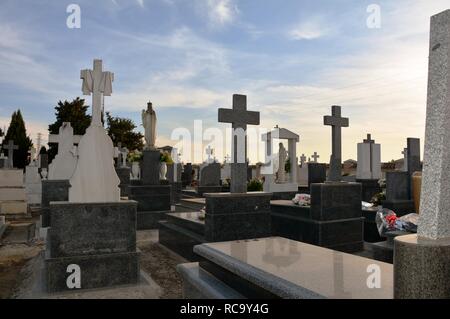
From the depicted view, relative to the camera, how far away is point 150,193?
1072 cm

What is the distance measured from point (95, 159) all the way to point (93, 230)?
3.38ft

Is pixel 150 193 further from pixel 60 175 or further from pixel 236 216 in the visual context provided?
pixel 236 216

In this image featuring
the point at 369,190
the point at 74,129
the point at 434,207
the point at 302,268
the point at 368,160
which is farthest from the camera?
the point at 74,129

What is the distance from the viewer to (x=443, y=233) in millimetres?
2039

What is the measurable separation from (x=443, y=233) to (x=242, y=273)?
4.72 feet

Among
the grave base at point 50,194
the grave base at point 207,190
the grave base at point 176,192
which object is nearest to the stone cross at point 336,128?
the grave base at point 50,194

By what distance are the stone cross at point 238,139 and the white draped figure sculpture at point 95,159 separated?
2126mm

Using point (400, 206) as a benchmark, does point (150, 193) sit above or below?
above

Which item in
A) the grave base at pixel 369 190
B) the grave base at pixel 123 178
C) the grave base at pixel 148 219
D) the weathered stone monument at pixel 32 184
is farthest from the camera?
the weathered stone monument at pixel 32 184

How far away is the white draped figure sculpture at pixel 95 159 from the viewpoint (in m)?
5.00

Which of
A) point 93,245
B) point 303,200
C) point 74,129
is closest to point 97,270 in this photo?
point 93,245

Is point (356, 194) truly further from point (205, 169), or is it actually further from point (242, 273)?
point (205, 169)

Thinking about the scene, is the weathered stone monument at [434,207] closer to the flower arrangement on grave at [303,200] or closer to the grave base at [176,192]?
the flower arrangement on grave at [303,200]

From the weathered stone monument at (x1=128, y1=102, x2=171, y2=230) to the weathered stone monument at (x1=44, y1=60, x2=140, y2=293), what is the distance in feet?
17.7
